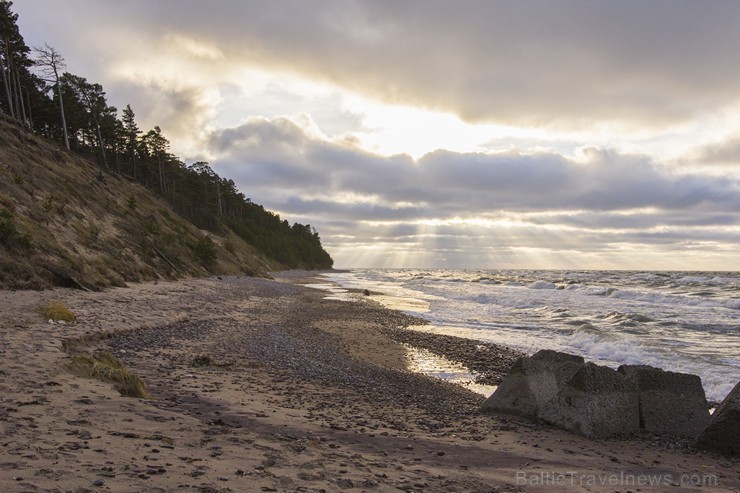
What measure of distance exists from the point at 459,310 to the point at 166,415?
3014 cm

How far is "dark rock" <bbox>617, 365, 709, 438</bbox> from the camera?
9.48m

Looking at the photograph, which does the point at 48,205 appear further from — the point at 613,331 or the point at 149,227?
the point at 613,331

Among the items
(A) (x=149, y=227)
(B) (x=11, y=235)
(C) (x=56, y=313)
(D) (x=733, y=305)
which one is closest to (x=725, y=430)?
(C) (x=56, y=313)

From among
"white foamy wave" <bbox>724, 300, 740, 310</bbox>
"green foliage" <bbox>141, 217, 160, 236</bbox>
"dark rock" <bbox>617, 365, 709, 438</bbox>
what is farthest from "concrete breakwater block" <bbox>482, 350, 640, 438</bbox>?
"white foamy wave" <bbox>724, 300, 740, 310</bbox>

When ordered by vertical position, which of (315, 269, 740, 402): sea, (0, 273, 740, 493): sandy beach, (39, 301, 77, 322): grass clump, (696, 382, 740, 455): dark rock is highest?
(39, 301, 77, 322): grass clump

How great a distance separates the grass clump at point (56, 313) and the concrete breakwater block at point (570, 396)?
1212 cm

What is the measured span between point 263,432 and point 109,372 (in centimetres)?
355

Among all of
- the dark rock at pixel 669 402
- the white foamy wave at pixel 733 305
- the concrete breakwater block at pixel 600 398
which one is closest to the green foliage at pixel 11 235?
the concrete breakwater block at pixel 600 398

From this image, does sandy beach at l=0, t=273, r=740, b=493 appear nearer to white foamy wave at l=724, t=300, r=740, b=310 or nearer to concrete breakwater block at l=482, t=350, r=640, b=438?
concrete breakwater block at l=482, t=350, r=640, b=438

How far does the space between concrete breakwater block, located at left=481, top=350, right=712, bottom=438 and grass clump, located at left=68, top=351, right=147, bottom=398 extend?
7.23m

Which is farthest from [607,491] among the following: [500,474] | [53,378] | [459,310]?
[459,310]

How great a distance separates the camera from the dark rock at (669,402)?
9.48m

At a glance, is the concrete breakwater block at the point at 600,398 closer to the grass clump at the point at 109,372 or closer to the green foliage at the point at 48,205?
the grass clump at the point at 109,372

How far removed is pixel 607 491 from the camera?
6172mm
